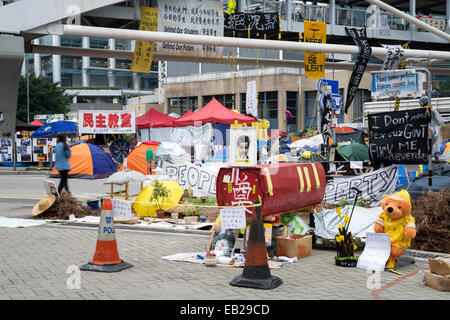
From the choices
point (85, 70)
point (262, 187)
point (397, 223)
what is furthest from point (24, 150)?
point (85, 70)

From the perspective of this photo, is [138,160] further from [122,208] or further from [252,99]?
[122,208]

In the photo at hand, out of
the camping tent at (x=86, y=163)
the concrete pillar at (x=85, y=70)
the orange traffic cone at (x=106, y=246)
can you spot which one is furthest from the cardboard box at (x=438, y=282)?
the concrete pillar at (x=85, y=70)

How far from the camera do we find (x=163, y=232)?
34.8 ft

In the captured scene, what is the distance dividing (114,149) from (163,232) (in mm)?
16596

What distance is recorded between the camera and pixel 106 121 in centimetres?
2445

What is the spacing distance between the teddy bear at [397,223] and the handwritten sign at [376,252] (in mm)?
116

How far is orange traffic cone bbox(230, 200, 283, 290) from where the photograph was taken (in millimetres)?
6438

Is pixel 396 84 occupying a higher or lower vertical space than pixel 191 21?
lower

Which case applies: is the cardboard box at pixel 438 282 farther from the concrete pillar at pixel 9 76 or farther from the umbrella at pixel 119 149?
the umbrella at pixel 119 149

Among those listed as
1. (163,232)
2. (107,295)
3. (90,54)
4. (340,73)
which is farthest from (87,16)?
(340,73)

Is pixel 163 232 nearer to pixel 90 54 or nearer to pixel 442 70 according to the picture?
pixel 90 54

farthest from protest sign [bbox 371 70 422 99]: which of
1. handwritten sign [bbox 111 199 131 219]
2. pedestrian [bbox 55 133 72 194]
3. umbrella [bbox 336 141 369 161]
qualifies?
umbrella [bbox 336 141 369 161]

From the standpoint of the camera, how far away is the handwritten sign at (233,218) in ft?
22.1

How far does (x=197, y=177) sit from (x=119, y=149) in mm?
13316
